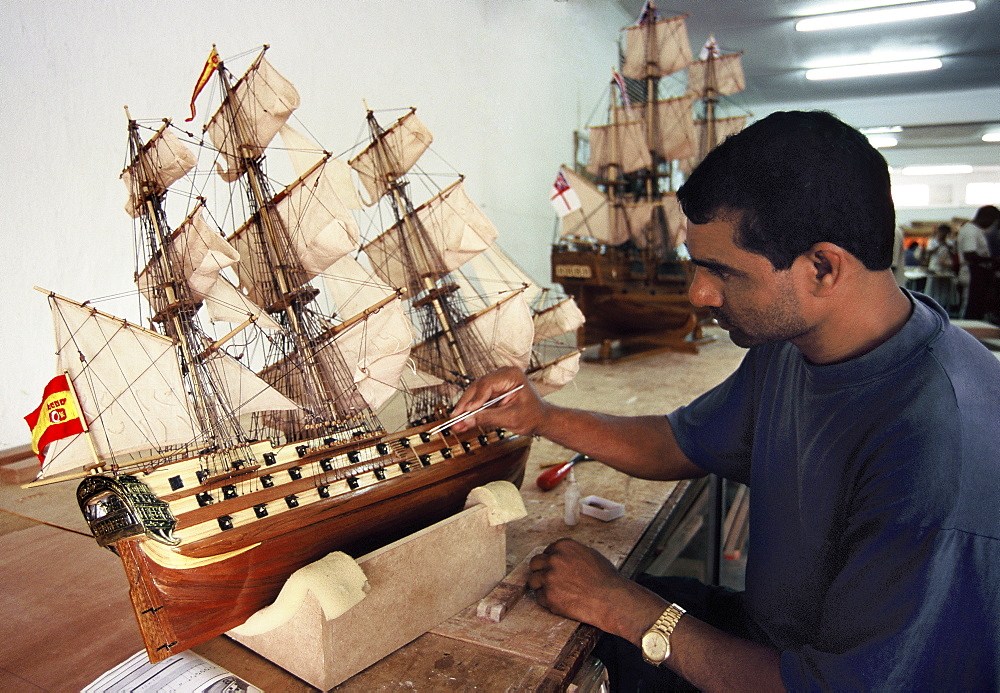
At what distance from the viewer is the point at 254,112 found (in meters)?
1.65

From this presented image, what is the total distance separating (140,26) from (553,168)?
156 inches

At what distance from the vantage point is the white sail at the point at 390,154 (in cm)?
213

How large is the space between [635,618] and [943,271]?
10.4 meters

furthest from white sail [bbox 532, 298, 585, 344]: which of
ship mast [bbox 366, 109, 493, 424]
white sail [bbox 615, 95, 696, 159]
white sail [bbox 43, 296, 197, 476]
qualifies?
Result: white sail [bbox 615, 95, 696, 159]

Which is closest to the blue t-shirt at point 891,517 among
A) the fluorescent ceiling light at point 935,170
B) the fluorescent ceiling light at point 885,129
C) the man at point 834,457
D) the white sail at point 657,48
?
the man at point 834,457

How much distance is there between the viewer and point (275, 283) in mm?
1717

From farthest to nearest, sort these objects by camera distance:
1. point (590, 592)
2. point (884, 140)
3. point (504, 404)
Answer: point (884, 140) → point (504, 404) → point (590, 592)

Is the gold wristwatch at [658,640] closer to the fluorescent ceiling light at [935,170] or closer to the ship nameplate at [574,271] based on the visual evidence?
the ship nameplate at [574,271]

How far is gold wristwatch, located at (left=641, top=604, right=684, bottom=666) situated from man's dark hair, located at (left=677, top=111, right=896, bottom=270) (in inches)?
25.7

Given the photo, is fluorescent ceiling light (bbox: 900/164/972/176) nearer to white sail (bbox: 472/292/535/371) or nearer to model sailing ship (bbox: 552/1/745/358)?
model sailing ship (bbox: 552/1/745/358)

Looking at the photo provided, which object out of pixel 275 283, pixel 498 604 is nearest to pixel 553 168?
pixel 275 283

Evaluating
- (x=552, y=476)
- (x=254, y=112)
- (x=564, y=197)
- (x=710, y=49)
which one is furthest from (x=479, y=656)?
(x=710, y=49)

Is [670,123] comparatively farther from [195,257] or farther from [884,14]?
[195,257]

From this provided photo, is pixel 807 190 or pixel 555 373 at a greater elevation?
pixel 807 190
